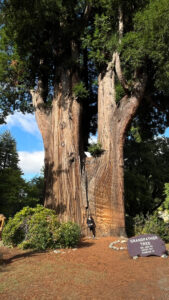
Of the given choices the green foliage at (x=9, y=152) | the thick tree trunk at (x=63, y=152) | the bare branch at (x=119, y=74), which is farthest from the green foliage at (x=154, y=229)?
the green foliage at (x=9, y=152)

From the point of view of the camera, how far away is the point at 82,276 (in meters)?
4.66

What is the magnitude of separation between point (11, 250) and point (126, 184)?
1430 centimetres

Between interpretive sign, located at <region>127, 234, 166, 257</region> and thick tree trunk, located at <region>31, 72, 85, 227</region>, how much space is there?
332 cm

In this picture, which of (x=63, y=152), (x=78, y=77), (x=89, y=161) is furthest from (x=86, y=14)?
(x=89, y=161)

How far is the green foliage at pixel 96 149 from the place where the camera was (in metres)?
10.2

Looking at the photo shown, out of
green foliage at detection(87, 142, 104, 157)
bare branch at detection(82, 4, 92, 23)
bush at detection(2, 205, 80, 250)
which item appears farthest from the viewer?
bare branch at detection(82, 4, 92, 23)

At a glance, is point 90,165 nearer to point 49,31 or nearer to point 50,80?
point 50,80

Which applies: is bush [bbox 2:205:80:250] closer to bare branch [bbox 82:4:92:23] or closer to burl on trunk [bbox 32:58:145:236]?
burl on trunk [bbox 32:58:145:236]

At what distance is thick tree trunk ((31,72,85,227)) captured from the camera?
9.82m

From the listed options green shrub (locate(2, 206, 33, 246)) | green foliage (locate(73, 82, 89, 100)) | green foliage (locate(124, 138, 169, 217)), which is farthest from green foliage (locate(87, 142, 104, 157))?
green foliage (locate(124, 138, 169, 217))

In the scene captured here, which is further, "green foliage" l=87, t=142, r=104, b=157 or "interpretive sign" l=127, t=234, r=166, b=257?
"green foliage" l=87, t=142, r=104, b=157

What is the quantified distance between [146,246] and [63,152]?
559cm

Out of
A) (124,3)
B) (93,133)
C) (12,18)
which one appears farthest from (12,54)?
(93,133)

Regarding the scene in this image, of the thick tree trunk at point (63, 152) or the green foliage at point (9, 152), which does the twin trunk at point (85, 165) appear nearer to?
the thick tree trunk at point (63, 152)
